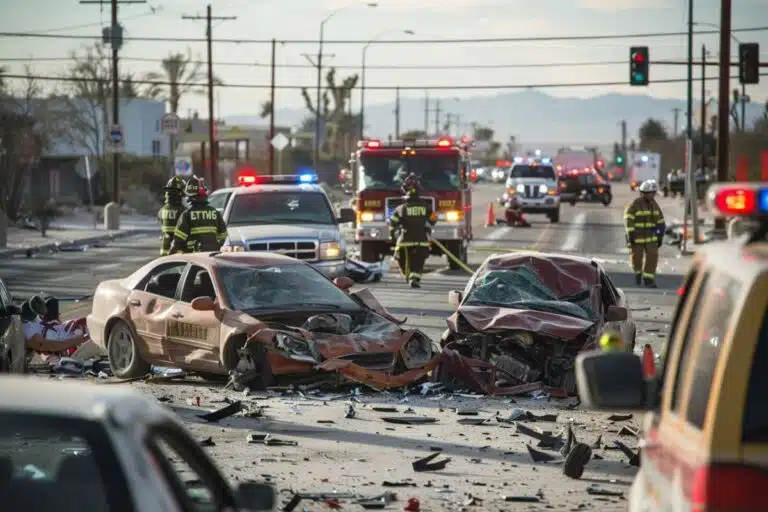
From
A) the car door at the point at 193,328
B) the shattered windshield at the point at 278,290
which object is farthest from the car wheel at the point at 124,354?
the shattered windshield at the point at 278,290

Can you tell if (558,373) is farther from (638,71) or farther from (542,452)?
(638,71)

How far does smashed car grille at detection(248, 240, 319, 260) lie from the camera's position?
25.4 metres

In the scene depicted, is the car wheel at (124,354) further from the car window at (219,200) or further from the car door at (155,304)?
the car window at (219,200)

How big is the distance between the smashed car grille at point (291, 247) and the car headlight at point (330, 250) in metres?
0.21

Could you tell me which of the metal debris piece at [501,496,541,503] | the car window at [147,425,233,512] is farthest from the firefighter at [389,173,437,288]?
the car window at [147,425,233,512]

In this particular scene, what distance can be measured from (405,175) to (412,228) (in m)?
4.37

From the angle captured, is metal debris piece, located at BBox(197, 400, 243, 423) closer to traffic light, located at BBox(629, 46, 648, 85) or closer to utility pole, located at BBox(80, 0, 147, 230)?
traffic light, located at BBox(629, 46, 648, 85)

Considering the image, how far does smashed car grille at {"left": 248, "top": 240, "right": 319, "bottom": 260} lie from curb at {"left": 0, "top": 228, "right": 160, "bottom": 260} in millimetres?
15122

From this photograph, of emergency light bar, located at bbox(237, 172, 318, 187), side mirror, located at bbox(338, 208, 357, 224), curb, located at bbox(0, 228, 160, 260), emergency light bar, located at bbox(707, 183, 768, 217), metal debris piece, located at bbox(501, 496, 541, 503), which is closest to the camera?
emergency light bar, located at bbox(707, 183, 768, 217)

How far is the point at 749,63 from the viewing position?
39875mm

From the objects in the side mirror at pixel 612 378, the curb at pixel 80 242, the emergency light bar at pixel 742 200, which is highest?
the emergency light bar at pixel 742 200

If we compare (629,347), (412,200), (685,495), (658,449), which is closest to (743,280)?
(685,495)

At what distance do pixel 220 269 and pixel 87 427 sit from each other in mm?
11429

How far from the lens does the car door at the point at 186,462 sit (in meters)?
4.60
